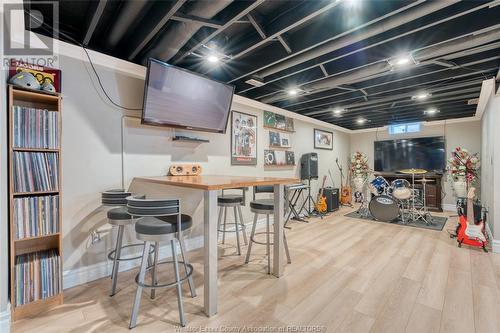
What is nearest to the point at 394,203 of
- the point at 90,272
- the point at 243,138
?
the point at 243,138

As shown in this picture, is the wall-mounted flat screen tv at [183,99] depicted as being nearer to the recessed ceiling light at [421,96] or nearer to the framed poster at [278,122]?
the framed poster at [278,122]

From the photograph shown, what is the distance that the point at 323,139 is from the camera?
5953 mm

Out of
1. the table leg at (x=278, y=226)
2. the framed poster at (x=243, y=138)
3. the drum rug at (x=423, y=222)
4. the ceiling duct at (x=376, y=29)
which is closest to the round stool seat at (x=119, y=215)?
the table leg at (x=278, y=226)

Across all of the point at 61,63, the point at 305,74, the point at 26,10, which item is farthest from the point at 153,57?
the point at 305,74

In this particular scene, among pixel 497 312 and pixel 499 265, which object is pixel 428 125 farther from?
pixel 497 312

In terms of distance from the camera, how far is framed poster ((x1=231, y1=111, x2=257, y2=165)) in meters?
3.73

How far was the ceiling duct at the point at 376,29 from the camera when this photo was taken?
1.67m

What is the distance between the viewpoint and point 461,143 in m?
5.55

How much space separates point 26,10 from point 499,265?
5.20 m

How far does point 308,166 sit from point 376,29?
10.8 feet

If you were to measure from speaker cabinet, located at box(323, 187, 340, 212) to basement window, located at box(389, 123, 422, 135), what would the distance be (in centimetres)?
248

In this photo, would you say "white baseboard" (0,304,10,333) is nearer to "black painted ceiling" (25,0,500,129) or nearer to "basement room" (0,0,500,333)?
"basement room" (0,0,500,333)

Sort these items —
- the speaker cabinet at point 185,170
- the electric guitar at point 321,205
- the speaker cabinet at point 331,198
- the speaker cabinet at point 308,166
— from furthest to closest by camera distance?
the speaker cabinet at point 331,198 < the electric guitar at point 321,205 < the speaker cabinet at point 308,166 < the speaker cabinet at point 185,170

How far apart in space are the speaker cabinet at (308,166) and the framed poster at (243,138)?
4.75 ft
